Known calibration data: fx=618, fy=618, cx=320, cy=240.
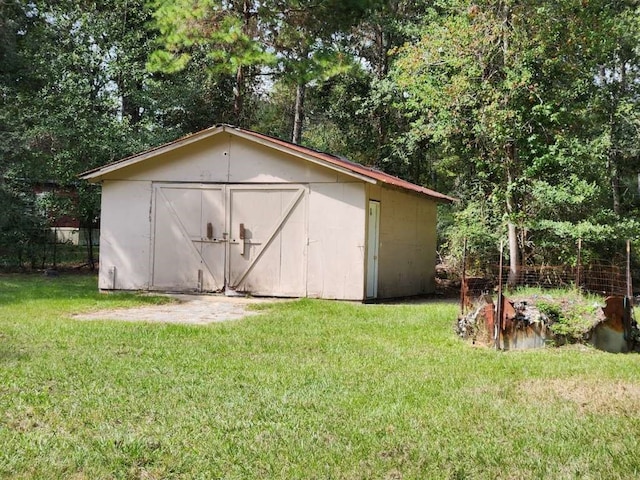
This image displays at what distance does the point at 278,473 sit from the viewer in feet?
9.92

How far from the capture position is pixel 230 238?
1162 centimetres

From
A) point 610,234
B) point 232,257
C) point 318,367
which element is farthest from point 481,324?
point 610,234

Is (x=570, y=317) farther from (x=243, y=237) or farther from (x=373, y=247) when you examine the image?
(x=243, y=237)

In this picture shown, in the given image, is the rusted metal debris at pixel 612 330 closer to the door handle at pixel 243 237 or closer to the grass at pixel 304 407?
the grass at pixel 304 407

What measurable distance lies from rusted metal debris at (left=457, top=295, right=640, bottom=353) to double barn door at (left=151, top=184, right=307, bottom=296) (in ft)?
17.1

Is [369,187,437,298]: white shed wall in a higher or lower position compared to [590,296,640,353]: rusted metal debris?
higher

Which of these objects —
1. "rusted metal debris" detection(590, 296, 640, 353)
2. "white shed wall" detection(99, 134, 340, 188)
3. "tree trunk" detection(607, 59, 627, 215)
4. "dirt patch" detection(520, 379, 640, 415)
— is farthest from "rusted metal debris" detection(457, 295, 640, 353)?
"tree trunk" detection(607, 59, 627, 215)

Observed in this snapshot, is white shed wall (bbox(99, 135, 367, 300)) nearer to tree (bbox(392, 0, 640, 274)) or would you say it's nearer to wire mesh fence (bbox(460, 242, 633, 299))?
wire mesh fence (bbox(460, 242, 633, 299))

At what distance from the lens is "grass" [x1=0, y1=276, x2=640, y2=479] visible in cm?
315

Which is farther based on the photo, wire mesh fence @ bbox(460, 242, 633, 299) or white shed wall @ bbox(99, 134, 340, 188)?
→ wire mesh fence @ bbox(460, 242, 633, 299)

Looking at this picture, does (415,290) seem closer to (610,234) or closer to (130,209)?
(610,234)

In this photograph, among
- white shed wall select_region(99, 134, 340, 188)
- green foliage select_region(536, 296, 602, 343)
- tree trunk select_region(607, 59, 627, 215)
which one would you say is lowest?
green foliage select_region(536, 296, 602, 343)

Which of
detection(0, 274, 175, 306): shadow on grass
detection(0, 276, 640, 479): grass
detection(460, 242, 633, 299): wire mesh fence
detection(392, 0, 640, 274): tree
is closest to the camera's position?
detection(0, 276, 640, 479): grass

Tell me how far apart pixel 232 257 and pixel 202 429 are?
319 inches
